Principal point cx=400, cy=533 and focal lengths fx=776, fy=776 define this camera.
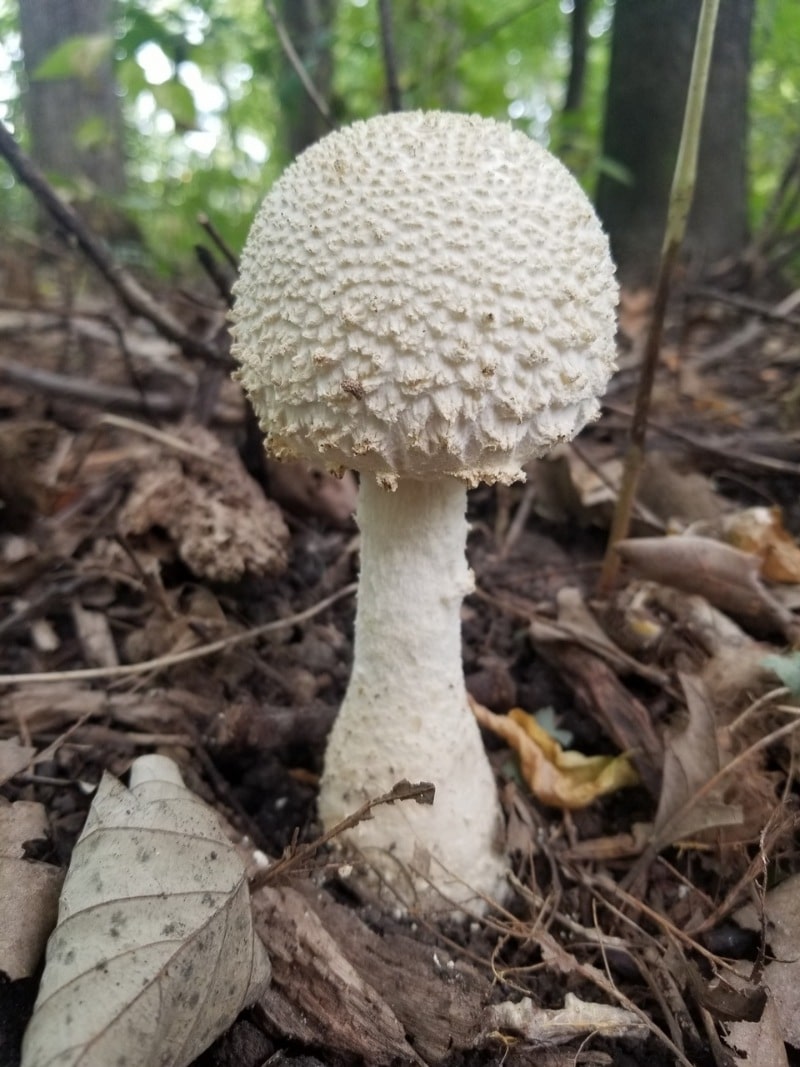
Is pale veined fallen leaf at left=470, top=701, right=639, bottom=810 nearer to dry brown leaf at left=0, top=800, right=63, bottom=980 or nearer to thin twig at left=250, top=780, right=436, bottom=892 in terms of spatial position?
thin twig at left=250, top=780, right=436, bottom=892

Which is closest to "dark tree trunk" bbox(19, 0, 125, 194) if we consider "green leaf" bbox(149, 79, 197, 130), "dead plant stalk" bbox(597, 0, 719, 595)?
"green leaf" bbox(149, 79, 197, 130)

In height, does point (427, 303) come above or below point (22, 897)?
above

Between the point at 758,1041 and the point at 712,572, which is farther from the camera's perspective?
the point at 712,572

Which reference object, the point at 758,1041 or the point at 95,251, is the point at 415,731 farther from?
the point at 95,251

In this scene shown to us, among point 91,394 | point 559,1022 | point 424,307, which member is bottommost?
point 559,1022

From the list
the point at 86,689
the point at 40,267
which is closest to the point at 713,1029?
the point at 86,689

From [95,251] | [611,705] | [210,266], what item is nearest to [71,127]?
[95,251]
